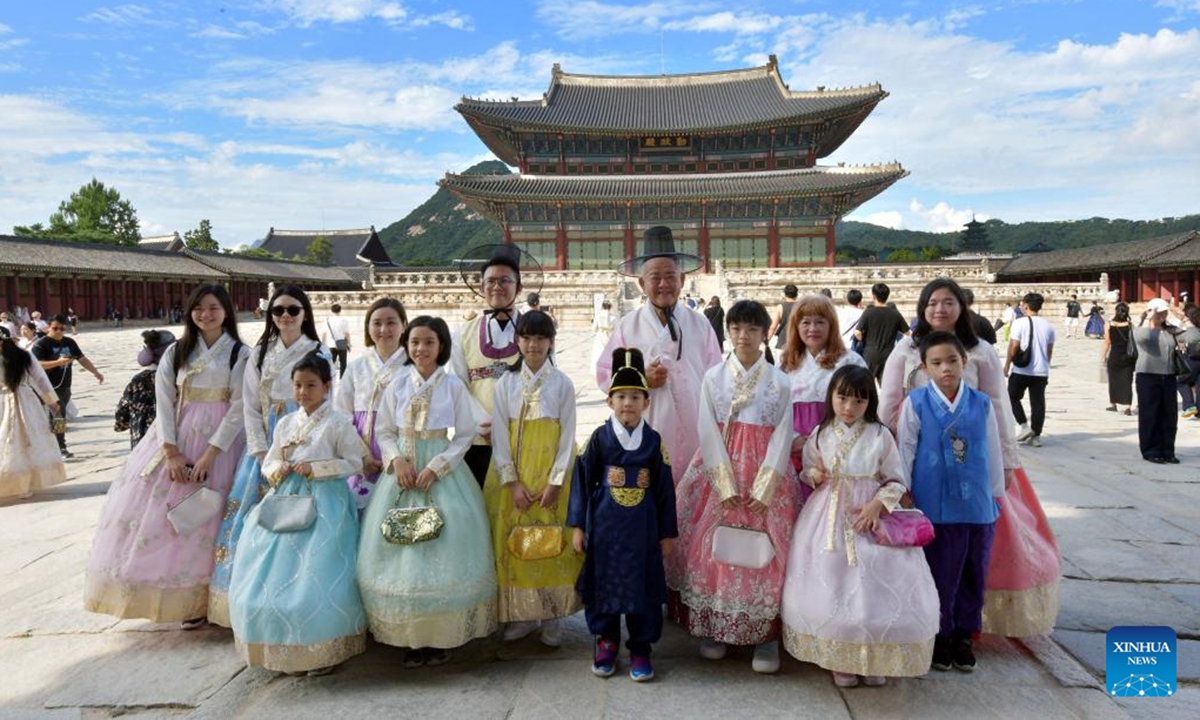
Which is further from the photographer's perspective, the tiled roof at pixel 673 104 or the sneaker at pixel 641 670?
the tiled roof at pixel 673 104

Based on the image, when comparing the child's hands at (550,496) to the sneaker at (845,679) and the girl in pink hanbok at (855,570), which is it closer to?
the girl in pink hanbok at (855,570)

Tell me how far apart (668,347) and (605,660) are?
5.41ft

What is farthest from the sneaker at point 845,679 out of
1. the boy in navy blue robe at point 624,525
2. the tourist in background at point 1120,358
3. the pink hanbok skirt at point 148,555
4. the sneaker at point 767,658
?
the tourist in background at point 1120,358

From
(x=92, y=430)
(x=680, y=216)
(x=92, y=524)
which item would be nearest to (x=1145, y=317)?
(x=92, y=524)

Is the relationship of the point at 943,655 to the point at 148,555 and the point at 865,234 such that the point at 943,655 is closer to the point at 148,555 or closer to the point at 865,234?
the point at 148,555

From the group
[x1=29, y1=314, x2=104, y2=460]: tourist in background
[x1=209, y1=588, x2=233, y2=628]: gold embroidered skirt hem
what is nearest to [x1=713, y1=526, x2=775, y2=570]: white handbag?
[x1=209, y1=588, x2=233, y2=628]: gold embroidered skirt hem

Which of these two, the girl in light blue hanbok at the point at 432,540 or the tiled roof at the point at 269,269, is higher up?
the tiled roof at the point at 269,269

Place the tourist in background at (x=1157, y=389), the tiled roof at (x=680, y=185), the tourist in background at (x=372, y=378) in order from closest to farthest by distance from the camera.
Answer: the tourist in background at (x=372, y=378), the tourist in background at (x=1157, y=389), the tiled roof at (x=680, y=185)

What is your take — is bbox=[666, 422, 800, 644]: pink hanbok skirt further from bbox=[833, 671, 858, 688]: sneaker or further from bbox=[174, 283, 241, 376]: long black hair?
bbox=[174, 283, 241, 376]: long black hair

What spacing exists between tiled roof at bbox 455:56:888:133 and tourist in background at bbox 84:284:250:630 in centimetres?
3168

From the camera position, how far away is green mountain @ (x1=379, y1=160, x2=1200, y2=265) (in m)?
71.1

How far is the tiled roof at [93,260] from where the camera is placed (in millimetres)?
27844

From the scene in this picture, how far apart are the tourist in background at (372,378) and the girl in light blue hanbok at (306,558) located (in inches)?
10.6

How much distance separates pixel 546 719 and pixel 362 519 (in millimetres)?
1295
